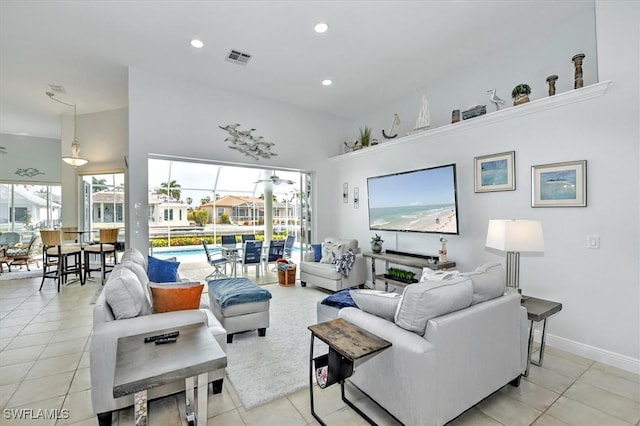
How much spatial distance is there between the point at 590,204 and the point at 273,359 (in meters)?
3.42

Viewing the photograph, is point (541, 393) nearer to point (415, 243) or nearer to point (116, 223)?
point (415, 243)

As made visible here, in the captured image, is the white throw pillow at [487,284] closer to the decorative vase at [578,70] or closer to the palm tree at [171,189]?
the decorative vase at [578,70]

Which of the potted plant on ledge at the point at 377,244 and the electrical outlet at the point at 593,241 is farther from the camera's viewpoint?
the potted plant on ledge at the point at 377,244

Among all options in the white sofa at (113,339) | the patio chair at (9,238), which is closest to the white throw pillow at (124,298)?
the white sofa at (113,339)

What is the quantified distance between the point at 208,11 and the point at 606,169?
425 cm

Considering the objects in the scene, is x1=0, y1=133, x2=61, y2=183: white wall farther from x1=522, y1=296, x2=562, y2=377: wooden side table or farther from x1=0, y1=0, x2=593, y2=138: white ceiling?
x1=522, y1=296, x2=562, y2=377: wooden side table

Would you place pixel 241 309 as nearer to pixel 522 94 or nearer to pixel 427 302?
pixel 427 302

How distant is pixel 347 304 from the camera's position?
2986 mm

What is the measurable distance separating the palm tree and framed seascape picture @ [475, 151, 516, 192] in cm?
850

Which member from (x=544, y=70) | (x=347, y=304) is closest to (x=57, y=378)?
(x=347, y=304)

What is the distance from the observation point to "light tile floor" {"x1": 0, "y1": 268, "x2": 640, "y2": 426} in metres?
1.99

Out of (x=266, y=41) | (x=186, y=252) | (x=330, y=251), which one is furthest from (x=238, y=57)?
(x=186, y=252)

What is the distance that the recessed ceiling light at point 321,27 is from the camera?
327cm

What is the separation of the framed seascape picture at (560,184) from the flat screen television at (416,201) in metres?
0.91
